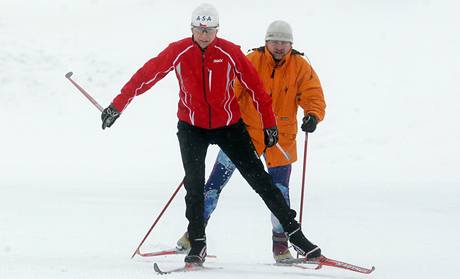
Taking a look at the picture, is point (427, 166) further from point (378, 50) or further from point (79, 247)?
point (79, 247)

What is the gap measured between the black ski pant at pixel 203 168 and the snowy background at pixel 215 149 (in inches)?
16.7

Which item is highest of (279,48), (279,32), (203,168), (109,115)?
(279,32)

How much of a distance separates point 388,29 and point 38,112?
28.4ft

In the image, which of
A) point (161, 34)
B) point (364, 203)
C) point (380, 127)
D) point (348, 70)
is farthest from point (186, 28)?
point (364, 203)

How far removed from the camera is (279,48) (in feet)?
18.9

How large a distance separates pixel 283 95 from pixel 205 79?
0.99m

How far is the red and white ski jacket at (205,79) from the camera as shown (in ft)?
16.7

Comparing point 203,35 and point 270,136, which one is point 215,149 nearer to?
point 270,136

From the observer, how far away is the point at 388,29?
60.3 feet

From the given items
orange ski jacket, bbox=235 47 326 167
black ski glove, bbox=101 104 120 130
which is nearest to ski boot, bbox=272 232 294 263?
orange ski jacket, bbox=235 47 326 167

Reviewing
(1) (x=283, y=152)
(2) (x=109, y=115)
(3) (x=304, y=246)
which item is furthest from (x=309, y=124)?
(2) (x=109, y=115)

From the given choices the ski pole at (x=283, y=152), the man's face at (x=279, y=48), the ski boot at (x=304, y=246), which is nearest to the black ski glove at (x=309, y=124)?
the ski pole at (x=283, y=152)

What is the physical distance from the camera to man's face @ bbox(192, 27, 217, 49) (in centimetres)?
503

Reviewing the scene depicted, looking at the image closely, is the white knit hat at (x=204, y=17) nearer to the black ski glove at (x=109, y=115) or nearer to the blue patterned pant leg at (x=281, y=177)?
the black ski glove at (x=109, y=115)
